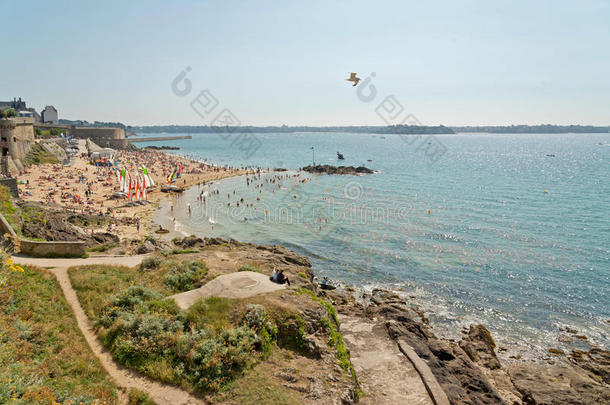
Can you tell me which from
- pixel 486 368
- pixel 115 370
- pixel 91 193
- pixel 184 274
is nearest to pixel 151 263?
pixel 184 274

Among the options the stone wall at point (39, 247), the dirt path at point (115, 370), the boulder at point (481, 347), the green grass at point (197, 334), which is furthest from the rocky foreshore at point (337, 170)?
the dirt path at point (115, 370)

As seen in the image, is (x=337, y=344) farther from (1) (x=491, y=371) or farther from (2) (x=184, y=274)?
(1) (x=491, y=371)

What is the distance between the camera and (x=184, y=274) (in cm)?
1794

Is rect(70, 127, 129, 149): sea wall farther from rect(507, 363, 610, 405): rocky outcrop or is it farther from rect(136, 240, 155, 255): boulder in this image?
rect(507, 363, 610, 405): rocky outcrop

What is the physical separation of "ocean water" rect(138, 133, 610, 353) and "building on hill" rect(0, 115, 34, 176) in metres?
23.4

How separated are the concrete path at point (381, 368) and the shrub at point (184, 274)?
26.5ft

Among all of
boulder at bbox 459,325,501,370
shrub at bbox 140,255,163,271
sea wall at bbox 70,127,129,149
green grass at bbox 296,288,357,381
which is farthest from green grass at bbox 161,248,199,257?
sea wall at bbox 70,127,129,149

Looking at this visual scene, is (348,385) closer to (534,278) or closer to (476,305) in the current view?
(476,305)

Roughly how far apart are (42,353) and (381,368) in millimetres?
12409

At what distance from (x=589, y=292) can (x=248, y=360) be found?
2813 centimetres

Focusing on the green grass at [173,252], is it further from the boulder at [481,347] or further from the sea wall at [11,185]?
the sea wall at [11,185]

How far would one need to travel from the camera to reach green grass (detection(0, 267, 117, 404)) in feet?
28.5

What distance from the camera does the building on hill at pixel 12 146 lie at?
166ft

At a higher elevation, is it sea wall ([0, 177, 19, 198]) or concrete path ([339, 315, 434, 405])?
sea wall ([0, 177, 19, 198])
